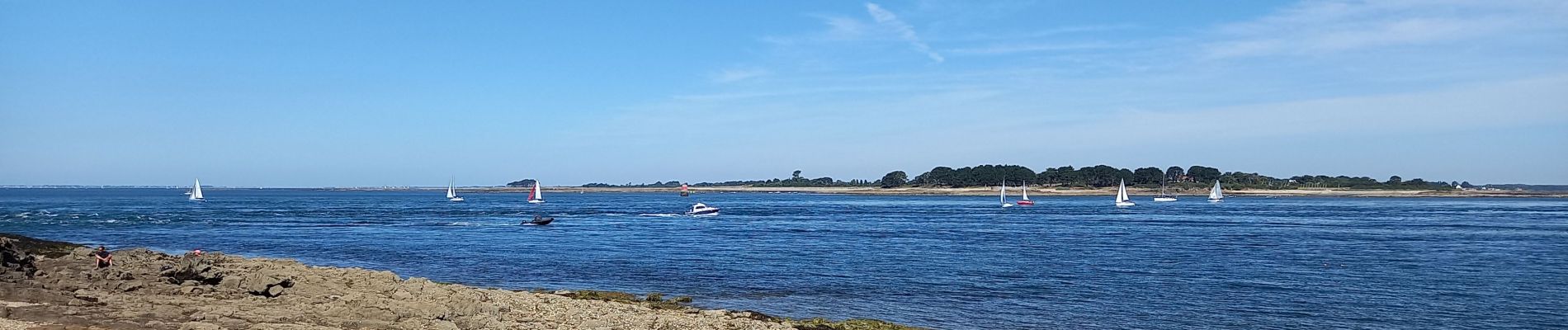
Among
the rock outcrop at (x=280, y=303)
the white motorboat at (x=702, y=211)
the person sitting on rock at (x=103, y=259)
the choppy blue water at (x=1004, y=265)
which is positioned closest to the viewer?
the rock outcrop at (x=280, y=303)

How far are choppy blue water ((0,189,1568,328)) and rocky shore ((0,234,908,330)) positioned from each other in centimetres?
409

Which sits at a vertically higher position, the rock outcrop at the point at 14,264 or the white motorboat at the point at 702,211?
the white motorboat at the point at 702,211

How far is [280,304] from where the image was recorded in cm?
1872

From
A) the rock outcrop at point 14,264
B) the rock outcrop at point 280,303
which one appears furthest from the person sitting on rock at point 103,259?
the rock outcrop at point 14,264

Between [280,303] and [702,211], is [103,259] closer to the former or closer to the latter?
[280,303]

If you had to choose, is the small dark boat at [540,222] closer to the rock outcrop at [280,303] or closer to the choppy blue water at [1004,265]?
the choppy blue water at [1004,265]

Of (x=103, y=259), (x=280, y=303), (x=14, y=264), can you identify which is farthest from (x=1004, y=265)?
(x=14, y=264)

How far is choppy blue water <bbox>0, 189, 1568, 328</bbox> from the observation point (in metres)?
24.9

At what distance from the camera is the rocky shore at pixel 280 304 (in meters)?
16.3

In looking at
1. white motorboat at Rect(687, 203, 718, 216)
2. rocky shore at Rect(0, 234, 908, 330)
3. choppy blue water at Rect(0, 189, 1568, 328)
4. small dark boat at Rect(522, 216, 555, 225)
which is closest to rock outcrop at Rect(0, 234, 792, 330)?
rocky shore at Rect(0, 234, 908, 330)

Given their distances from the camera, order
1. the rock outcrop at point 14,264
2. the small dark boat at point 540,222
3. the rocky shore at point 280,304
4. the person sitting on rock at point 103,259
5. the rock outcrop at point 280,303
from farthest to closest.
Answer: the small dark boat at point 540,222
the person sitting on rock at point 103,259
the rock outcrop at point 14,264
the rock outcrop at point 280,303
the rocky shore at point 280,304

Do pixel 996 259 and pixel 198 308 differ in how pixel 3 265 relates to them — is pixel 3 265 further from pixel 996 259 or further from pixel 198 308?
pixel 996 259

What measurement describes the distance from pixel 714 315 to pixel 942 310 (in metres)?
5.94

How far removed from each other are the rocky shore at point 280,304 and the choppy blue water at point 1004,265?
13.4ft
